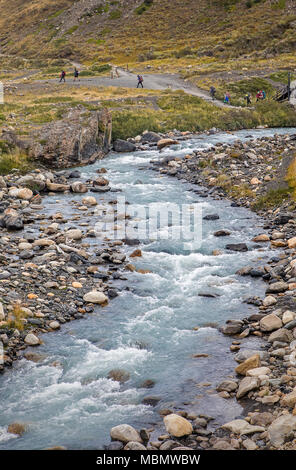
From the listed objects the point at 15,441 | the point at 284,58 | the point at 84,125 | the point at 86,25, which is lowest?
the point at 15,441

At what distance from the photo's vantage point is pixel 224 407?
431 inches

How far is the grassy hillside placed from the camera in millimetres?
85250

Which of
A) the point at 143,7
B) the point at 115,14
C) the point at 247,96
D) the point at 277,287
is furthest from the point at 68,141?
the point at 115,14

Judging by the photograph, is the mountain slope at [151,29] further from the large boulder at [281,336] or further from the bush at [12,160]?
the large boulder at [281,336]

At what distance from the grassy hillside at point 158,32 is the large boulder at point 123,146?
39702 mm

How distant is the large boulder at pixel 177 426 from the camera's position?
10029 millimetres

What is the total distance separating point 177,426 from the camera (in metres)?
10.1

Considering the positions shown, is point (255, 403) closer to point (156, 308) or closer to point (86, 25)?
point (156, 308)

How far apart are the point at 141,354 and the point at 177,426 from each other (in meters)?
3.27

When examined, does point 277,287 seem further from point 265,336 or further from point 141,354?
point 141,354

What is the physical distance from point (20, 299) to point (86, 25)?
116 meters

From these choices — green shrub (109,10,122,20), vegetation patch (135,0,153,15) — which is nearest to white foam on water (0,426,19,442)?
vegetation patch (135,0,153,15)

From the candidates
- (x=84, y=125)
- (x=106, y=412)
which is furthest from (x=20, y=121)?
(x=106, y=412)

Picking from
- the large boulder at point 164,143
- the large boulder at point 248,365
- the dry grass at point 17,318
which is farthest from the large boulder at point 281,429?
the large boulder at point 164,143
